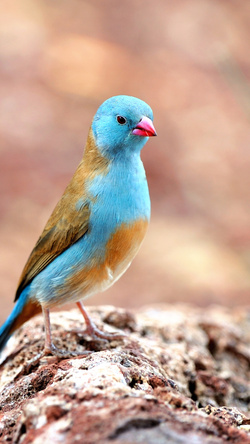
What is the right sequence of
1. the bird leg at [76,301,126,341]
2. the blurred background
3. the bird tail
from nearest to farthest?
the bird leg at [76,301,126,341] < the bird tail < the blurred background

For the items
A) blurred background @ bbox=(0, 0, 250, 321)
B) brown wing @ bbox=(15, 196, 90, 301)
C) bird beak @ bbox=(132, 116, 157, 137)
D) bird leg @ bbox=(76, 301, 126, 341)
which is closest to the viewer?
bird beak @ bbox=(132, 116, 157, 137)

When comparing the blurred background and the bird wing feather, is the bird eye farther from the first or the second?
the blurred background

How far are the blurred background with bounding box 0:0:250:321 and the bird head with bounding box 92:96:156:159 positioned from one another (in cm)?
427

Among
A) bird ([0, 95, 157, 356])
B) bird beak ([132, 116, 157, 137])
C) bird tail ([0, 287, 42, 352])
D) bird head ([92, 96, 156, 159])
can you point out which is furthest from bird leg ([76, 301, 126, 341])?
bird beak ([132, 116, 157, 137])

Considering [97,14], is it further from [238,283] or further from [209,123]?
[238,283]

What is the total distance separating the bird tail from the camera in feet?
11.5

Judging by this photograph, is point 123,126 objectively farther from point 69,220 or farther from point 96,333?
point 96,333

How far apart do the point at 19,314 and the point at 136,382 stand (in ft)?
4.18

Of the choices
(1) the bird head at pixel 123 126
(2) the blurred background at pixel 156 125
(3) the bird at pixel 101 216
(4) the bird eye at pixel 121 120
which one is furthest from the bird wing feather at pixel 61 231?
(2) the blurred background at pixel 156 125

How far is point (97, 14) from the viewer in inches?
518

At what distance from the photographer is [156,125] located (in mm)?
10742

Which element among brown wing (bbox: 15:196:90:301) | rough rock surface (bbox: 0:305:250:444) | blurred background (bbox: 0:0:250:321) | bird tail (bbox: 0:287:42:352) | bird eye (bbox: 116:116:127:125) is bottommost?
rough rock surface (bbox: 0:305:250:444)

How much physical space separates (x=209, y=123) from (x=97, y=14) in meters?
3.89

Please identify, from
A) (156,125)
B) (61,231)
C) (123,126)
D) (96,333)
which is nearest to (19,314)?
(96,333)
